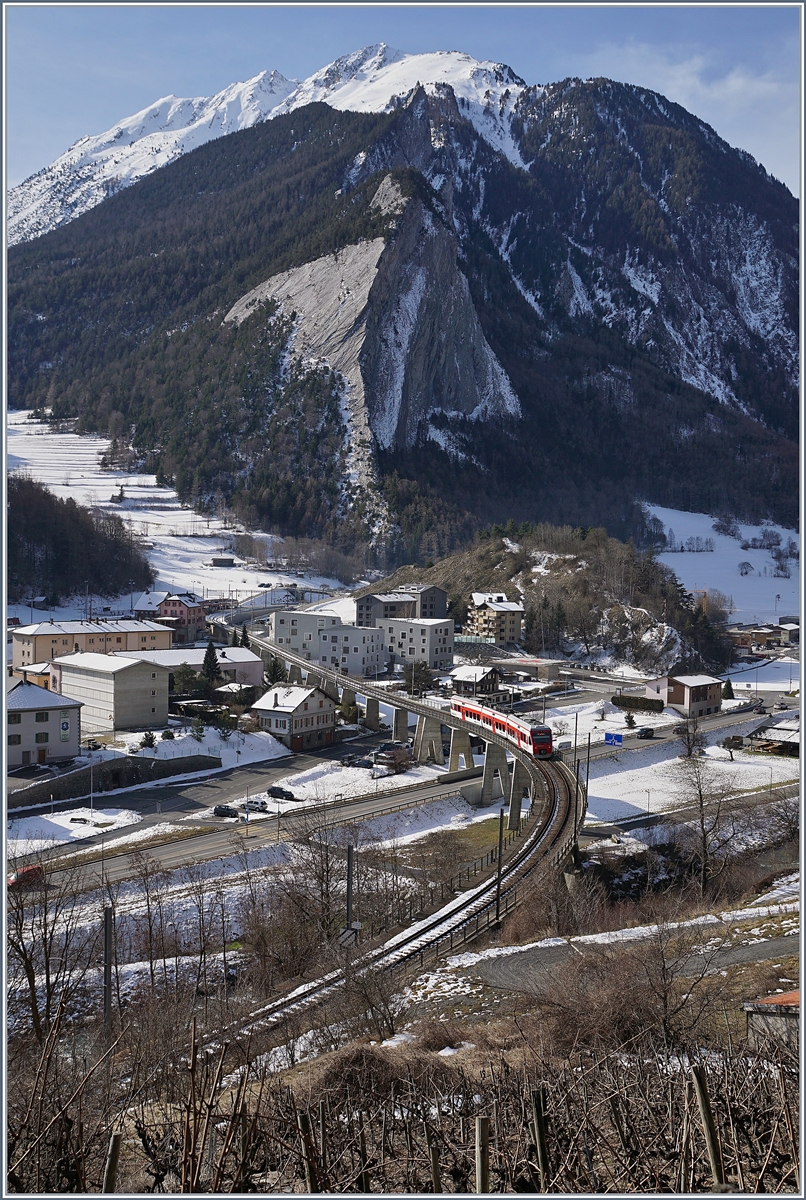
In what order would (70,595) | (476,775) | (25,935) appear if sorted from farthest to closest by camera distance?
(70,595) < (476,775) < (25,935)

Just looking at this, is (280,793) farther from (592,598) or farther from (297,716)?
(592,598)

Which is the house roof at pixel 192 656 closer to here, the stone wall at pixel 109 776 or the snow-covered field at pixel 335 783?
the stone wall at pixel 109 776

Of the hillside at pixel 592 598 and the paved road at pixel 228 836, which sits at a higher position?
the hillside at pixel 592 598

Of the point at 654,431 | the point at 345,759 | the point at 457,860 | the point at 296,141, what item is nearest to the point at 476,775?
the point at 345,759

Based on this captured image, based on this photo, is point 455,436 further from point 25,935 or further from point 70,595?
point 25,935

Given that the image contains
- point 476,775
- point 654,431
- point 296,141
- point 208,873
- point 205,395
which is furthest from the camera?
point 296,141

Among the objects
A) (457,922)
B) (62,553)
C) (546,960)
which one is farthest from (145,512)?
(546,960)

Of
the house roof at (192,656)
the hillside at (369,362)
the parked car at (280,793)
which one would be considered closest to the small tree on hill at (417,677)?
the house roof at (192,656)

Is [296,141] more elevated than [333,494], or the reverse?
[296,141]
